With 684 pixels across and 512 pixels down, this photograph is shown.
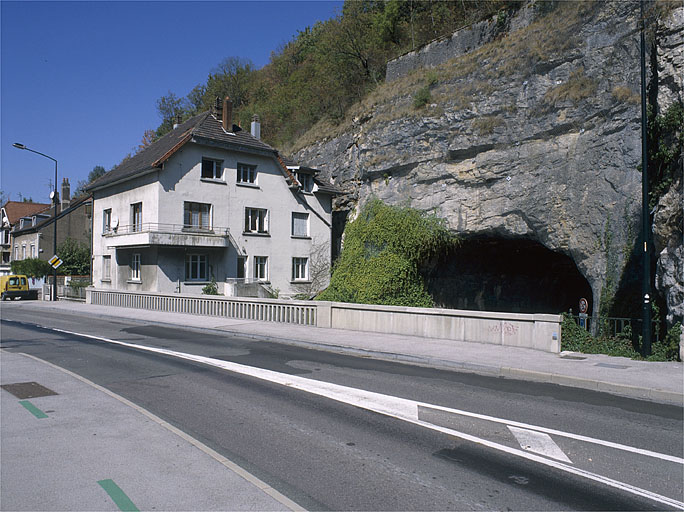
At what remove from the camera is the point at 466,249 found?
1004 inches

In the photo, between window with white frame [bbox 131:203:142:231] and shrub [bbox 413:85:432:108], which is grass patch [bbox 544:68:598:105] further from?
window with white frame [bbox 131:203:142:231]

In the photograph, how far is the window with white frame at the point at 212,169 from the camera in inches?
1246

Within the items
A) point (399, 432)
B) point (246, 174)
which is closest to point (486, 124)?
point (246, 174)

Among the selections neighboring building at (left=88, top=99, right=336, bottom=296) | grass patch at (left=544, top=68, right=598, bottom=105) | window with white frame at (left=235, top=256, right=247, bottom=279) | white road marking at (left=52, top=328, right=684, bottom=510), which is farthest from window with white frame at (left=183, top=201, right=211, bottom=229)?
grass patch at (left=544, top=68, right=598, bottom=105)

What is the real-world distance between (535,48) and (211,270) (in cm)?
2131

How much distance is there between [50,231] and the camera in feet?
162

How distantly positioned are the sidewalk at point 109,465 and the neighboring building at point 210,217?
2301 centimetres

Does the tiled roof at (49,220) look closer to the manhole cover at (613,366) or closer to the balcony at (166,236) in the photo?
the balcony at (166,236)

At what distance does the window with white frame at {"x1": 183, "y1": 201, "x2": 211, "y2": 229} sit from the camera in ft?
99.3

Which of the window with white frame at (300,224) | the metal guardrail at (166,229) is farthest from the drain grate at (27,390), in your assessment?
the window with white frame at (300,224)

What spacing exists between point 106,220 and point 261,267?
11.1m

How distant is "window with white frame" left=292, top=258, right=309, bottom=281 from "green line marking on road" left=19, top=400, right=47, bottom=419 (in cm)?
2880

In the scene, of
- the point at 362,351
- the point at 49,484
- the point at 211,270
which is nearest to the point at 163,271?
the point at 211,270

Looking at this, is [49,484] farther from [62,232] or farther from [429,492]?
[62,232]
